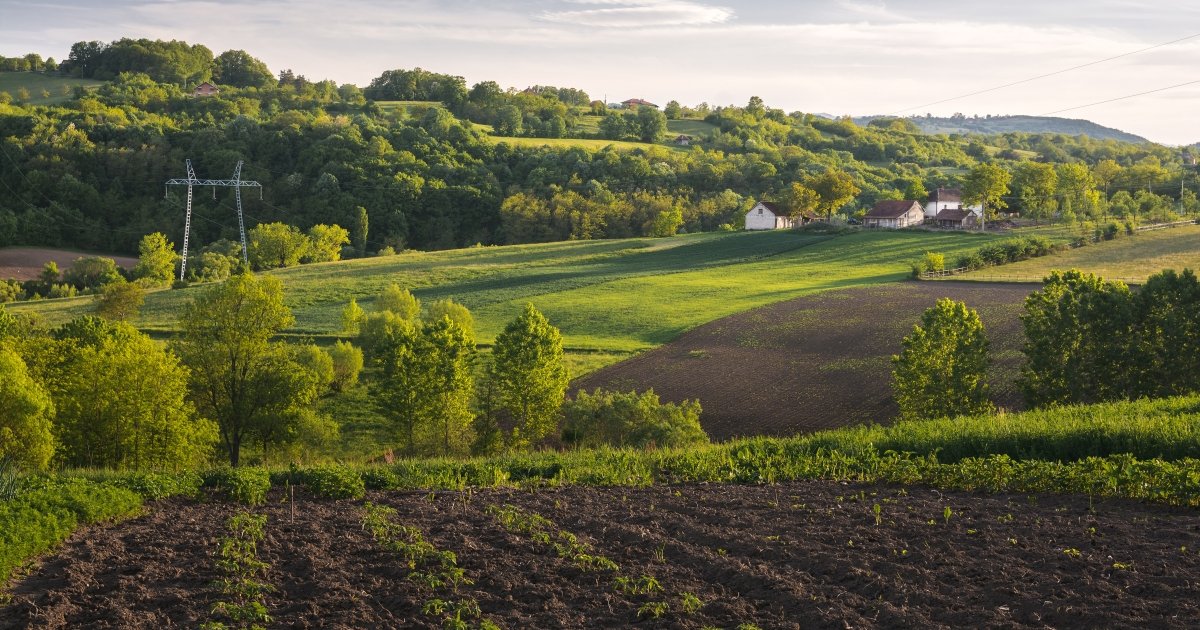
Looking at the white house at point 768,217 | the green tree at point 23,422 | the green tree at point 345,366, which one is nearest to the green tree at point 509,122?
the white house at point 768,217

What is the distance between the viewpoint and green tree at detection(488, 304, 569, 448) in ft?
132

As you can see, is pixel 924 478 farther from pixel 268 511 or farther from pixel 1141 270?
pixel 1141 270

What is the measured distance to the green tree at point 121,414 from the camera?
1251 inches

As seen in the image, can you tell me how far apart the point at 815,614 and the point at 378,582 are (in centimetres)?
562

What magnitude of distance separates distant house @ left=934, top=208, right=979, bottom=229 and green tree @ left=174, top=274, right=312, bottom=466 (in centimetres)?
8460

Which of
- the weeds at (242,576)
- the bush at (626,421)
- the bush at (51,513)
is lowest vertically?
the bush at (626,421)

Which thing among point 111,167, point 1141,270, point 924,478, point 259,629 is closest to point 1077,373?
point 924,478

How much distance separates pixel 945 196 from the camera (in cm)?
12362

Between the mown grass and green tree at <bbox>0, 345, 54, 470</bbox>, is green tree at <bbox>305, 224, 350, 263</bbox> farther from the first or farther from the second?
green tree at <bbox>0, 345, 54, 470</bbox>

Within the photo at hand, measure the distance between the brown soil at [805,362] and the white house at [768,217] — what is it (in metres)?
52.9

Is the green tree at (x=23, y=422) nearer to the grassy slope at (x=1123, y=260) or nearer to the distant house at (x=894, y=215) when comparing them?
the grassy slope at (x=1123, y=260)

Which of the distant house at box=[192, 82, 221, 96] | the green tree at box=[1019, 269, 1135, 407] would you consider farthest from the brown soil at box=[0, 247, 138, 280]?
the green tree at box=[1019, 269, 1135, 407]

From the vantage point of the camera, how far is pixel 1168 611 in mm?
11477

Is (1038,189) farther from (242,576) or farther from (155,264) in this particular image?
(242,576)
